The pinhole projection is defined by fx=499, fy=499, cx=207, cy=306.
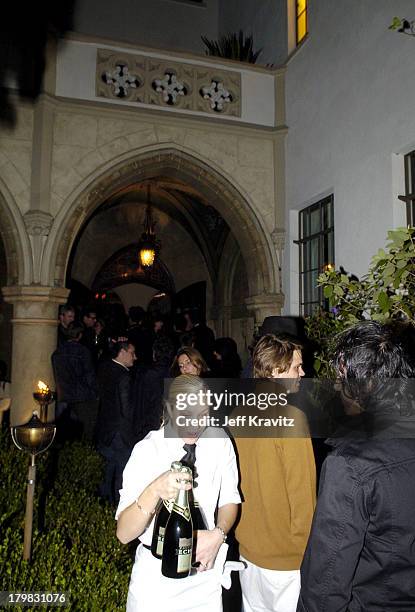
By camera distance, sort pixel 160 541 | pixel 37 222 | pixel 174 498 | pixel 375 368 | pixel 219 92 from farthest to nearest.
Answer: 1. pixel 219 92
2. pixel 37 222
3. pixel 160 541
4. pixel 174 498
5. pixel 375 368

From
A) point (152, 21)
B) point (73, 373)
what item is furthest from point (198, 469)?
point (152, 21)

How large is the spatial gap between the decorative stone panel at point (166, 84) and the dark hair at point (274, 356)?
5.40 meters

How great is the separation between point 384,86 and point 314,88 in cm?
148

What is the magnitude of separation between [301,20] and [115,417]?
649 centimetres

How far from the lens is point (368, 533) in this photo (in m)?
1.37

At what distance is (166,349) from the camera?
467 centimetres

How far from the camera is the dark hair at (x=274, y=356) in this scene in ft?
7.90

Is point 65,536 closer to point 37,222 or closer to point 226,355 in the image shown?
point 226,355

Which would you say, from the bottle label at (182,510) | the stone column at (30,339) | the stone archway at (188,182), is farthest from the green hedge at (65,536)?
the stone archway at (188,182)

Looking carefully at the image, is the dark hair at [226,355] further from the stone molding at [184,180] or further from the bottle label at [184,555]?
the bottle label at [184,555]

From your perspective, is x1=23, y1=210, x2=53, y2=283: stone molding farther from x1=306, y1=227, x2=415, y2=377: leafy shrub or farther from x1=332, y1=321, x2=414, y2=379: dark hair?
x1=332, y1=321, x2=414, y2=379: dark hair

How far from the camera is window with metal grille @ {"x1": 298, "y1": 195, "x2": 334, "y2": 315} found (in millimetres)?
6621

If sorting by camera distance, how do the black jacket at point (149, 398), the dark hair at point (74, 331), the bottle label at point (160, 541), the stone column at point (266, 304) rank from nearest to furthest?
the bottle label at point (160, 541) → the black jacket at point (149, 398) → the dark hair at point (74, 331) → the stone column at point (266, 304)

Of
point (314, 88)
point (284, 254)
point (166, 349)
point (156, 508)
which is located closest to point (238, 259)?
point (284, 254)
